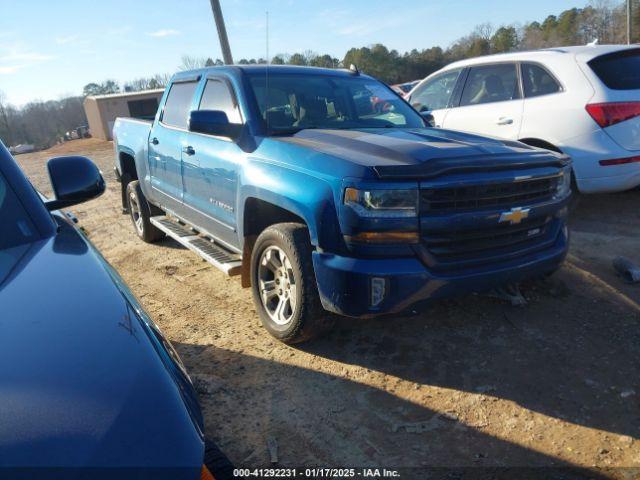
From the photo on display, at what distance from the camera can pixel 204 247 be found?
14.6 ft

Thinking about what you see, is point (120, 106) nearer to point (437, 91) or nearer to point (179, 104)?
point (437, 91)

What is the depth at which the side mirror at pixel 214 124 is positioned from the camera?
3732 mm

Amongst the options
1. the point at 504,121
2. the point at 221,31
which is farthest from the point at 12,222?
the point at 221,31

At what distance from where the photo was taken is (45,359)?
1320mm

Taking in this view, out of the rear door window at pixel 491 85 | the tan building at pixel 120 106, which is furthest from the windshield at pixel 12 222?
the tan building at pixel 120 106

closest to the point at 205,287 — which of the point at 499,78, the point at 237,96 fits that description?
the point at 237,96

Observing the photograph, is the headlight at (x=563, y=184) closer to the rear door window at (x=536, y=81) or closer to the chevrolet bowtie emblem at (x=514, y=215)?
the chevrolet bowtie emblem at (x=514, y=215)

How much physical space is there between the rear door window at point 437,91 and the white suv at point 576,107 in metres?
0.56

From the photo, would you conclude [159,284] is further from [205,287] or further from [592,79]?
[592,79]

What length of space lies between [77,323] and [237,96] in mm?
2832

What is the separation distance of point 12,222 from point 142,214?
168 inches

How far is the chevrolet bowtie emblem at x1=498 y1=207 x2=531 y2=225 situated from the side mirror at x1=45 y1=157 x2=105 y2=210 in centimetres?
227

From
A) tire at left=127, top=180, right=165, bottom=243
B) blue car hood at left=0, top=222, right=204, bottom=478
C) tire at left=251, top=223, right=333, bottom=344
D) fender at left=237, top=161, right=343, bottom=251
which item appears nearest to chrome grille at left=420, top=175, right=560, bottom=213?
fender at left=237, top=161, right=343, bottom=251

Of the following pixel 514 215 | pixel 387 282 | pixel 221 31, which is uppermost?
pixel 221 31
